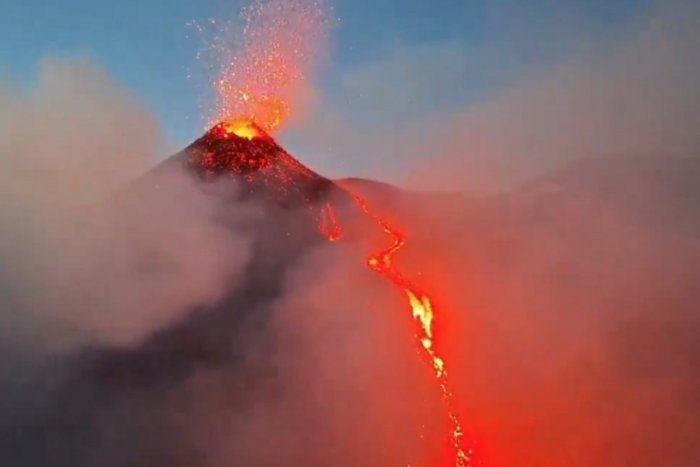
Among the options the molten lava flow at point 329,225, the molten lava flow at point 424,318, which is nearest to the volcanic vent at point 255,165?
the molten lava flow at point 329,225

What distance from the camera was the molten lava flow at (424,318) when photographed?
13336mm

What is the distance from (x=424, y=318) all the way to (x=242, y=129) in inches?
403

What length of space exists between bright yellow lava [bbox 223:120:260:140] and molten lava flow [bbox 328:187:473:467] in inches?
177

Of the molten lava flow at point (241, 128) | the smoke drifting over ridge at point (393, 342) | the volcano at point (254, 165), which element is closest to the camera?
the smoke drifting over ridge at point (393, 342)

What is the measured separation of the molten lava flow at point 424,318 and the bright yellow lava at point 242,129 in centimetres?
450

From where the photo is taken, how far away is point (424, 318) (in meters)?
16.8

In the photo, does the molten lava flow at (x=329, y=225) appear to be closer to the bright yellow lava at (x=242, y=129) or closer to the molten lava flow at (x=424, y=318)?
the molten lava flow at (x=424, y=318)

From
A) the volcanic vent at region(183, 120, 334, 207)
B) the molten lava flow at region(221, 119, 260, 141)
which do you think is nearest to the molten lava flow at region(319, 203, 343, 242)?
the volcanic vent at region(183, 120, 334, 207)

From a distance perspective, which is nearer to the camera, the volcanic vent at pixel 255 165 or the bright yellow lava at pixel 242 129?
the volcanic vent at pixel 255 165

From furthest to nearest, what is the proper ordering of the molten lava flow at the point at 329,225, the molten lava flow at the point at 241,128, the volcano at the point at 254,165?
the molten lava flow at the point at 241,128 < the volcano at the point at 254,165 < the molten lava flow at the point at 329,225

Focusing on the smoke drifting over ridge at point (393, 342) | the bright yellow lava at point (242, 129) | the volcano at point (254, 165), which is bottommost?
the smoke drifting over ridge at point (393, 342)

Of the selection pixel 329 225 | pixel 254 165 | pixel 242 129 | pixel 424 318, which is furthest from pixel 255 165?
pixel 424 318

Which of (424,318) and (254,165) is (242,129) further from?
(424,318)

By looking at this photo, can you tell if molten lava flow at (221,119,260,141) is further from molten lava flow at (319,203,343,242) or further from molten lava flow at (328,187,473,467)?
molten lava flow at (328,187,473,467)
